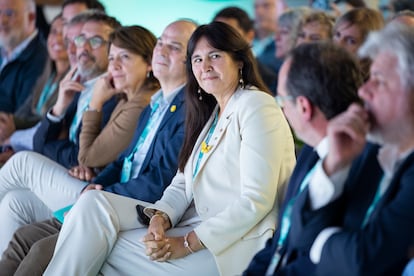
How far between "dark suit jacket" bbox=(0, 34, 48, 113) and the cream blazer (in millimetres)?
2550

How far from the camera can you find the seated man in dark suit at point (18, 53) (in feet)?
15.7

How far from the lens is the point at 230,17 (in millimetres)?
4590

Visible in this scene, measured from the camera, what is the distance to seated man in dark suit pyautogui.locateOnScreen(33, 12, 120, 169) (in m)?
3.62

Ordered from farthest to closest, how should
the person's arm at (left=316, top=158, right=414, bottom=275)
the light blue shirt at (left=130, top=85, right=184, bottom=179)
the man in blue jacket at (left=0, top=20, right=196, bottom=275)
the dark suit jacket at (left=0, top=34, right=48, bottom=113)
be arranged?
the dark suit jacket at (left=0, top=34, right=48, bottom=113)
the light blue shirt at (left=130, top=85, right=184, bottom=179)
the man in blue jacket at (left=0, top=20, right=196, bottom=275)
the person's arm at (left=316, top=158, right=414, bottom=275)

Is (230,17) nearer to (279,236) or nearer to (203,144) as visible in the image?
(203,144)

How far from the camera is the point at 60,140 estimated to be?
370 cm

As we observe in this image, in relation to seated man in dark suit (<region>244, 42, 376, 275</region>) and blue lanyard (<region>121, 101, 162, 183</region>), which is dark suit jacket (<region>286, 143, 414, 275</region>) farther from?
blue lanyard (<region>121, 101, 162, 183</region>)

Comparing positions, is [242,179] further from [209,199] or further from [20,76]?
[20,76]

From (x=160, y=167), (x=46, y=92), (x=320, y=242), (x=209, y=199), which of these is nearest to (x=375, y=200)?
(x=320, y=242)

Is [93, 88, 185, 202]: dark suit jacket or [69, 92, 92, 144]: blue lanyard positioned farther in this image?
[69, 92, 92, 144]: blue lanyard

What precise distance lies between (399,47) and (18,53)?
3.79m

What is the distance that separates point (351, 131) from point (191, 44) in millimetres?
1224

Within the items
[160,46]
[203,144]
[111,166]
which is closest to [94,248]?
[203,144]

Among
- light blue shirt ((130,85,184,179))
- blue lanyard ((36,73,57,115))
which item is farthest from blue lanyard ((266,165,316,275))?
blue lanyard ((36,73,57,115))
